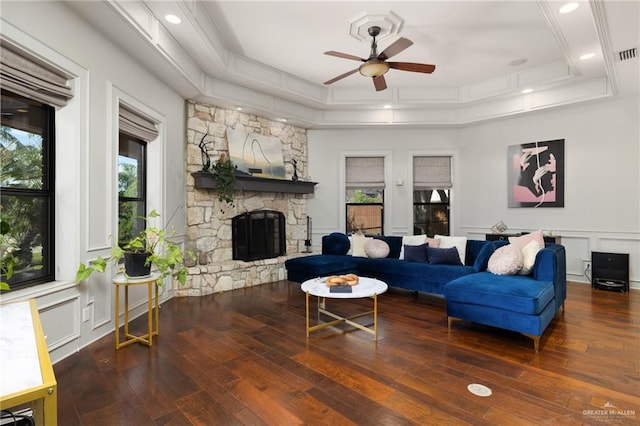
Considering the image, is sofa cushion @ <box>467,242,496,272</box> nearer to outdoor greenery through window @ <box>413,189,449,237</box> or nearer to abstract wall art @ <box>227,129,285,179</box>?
outdoor greenery through window @ <box>413,189,449,237</box>

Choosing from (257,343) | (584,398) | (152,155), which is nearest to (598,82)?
(584,398)

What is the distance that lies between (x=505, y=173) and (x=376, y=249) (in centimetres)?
299

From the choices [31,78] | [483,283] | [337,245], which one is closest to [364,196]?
[337,245]

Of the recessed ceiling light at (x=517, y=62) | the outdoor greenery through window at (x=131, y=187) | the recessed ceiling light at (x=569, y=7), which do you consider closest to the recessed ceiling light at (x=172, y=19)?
the outdoor greenery through window at (x=131, y=187)

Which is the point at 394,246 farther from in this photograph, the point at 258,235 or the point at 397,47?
the point at 397,47

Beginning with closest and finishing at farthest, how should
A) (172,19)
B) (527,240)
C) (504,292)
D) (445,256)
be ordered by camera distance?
(504,292), (172,19), (527,240), (445,256)

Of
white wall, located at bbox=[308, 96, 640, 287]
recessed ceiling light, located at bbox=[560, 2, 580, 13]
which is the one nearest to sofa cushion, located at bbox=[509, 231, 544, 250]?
recessed ceiling light, located at bbox=[560, 2, 580, 13]

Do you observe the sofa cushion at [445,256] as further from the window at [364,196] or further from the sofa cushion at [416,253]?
the window at [364,196]

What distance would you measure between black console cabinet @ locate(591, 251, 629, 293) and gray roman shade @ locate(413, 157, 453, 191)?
102 inches

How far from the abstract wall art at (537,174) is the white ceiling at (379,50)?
2.28 feet

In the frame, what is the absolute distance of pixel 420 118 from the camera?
626cm

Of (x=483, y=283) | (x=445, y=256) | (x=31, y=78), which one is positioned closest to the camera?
(x=31, y=78)

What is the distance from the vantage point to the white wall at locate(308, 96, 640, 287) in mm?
4941

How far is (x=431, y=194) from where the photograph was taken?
6.68m
